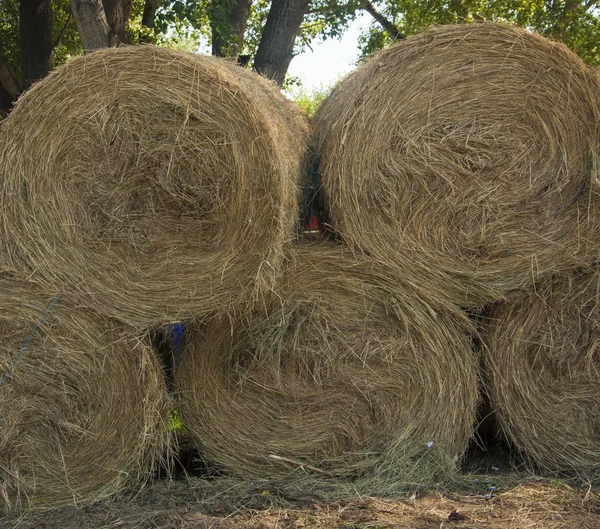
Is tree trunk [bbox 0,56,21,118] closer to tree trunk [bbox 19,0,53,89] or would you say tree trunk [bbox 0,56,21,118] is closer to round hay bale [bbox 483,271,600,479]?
tree trunk [bbox 19,0,53,89]

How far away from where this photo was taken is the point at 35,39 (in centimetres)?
702

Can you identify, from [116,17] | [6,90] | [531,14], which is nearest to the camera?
[116,17]

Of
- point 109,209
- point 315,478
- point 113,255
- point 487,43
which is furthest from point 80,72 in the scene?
point 315,478

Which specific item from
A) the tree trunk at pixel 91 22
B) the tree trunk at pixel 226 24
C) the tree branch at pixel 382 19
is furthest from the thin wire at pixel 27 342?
the tree branch at pixel 382 19

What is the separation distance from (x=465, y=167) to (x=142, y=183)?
1558mm

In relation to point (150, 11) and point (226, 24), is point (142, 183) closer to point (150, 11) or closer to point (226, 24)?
point (226, 24)

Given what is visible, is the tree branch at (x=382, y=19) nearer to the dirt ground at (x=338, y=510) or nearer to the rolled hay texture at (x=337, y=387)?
the rolled hay texture at (x=337, y=387)

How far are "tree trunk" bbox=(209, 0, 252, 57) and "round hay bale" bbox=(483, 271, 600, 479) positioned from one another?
13.4ft

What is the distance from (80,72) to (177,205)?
73 centimetres

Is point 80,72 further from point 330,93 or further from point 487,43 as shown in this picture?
point 487,43

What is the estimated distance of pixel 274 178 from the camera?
2965 millimetres

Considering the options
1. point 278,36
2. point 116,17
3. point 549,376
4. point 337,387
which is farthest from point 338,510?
point 278,36

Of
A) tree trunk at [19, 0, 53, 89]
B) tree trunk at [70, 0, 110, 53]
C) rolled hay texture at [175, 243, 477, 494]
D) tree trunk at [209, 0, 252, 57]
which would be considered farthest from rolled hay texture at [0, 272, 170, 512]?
tree trunk at [19, 0, 53, 89]

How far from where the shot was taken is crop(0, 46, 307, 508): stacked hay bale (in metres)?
2.99
